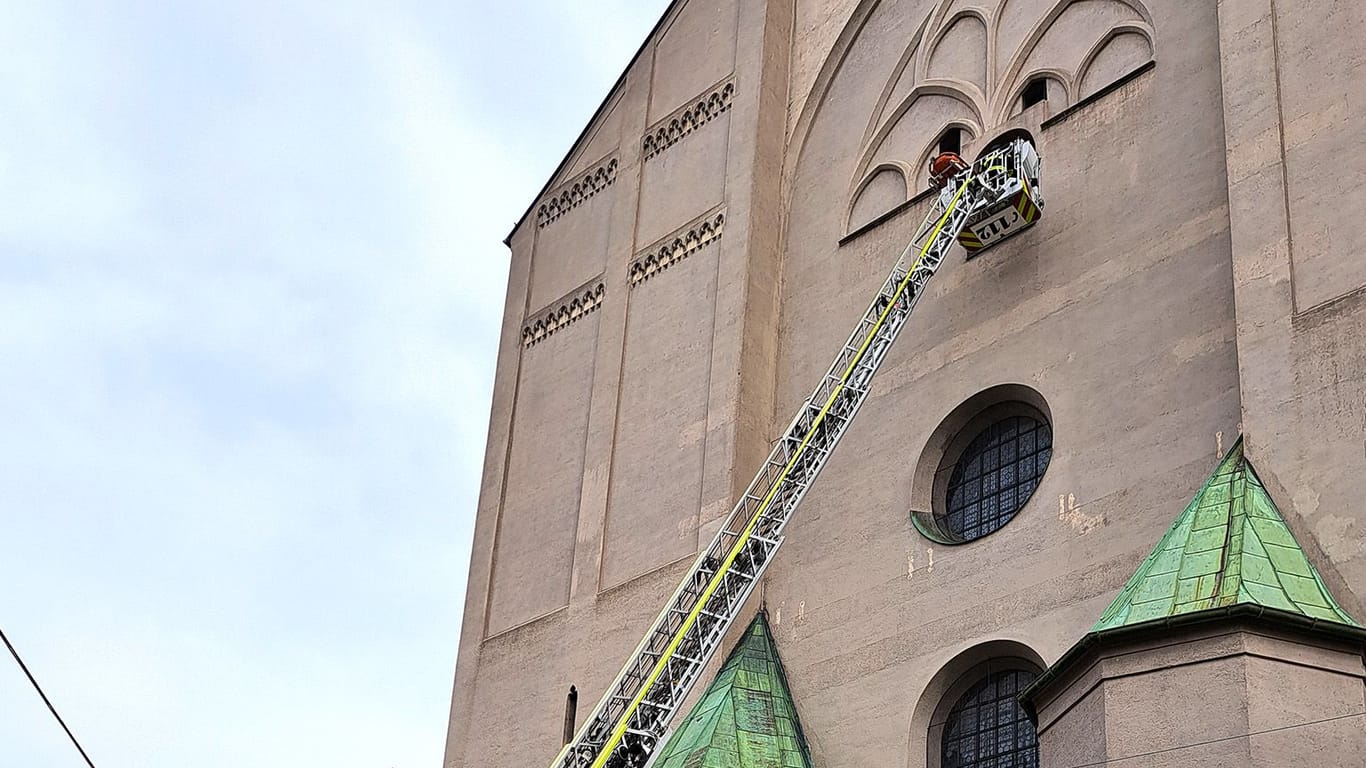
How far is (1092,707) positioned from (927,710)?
3473mm

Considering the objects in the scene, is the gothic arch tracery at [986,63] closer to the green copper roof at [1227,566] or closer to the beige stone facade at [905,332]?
the beige stone facade at [905,332]

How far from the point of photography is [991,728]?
16.0m

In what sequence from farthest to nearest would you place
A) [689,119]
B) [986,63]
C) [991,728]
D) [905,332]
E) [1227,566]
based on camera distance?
1. [689,119]
2. [986,63]
3. [905,332]
4. [991,728]
5. [1227,566]

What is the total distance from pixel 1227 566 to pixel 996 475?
171 inches

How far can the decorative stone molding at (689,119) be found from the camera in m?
22.9

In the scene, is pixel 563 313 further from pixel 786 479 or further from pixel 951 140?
pixel 786 479

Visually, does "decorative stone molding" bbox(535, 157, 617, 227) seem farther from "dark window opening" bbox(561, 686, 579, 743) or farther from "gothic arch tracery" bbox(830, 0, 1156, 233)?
"dark window opening" bbox(561, 686, 579, 743)

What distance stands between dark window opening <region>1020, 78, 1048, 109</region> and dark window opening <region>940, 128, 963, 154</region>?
895 millimetres

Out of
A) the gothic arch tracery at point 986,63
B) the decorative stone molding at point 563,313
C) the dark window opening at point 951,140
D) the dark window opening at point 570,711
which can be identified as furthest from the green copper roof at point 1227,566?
the decorative stone molding at point 563,313

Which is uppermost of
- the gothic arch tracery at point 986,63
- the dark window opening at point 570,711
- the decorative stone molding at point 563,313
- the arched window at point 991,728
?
the gothic arch tracery at point 986,63

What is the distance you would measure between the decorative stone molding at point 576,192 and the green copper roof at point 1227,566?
38.7 ft

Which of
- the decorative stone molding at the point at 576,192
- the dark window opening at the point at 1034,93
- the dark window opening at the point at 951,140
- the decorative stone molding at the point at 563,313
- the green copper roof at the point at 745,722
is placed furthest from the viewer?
the decorative stone molding at the point at 576,192

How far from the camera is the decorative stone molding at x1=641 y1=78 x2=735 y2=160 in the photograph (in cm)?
2294

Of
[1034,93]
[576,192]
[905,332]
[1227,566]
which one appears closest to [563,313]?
[576,192]
